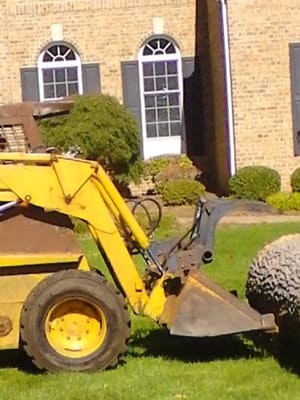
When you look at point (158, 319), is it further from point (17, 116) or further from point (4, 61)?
point (4, 61)

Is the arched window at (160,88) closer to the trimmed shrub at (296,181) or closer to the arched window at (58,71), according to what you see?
the arched window at (58,71)

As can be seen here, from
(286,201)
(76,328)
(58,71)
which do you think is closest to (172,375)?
(76,328)

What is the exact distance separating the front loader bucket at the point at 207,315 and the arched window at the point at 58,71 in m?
15.8

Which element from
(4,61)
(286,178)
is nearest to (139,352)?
(286,178)

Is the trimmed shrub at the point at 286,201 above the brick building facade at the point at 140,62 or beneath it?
beneath

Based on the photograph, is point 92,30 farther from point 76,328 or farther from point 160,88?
point 76,328

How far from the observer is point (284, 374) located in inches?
293

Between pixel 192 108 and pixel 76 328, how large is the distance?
16.2 meters

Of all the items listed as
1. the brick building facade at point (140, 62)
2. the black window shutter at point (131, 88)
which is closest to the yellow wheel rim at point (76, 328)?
the brick building facade at point (140, 62)

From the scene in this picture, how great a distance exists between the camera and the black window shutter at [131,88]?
23109mm

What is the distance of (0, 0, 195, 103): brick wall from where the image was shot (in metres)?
23.0

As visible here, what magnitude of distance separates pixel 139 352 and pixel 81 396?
1.45 meters

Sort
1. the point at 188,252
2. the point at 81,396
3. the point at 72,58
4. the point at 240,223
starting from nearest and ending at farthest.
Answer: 1. the point at 81,396
2. the point at 188,252
3. the point at 240,223
4. the point at 72,58

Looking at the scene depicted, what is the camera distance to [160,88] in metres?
23.4
